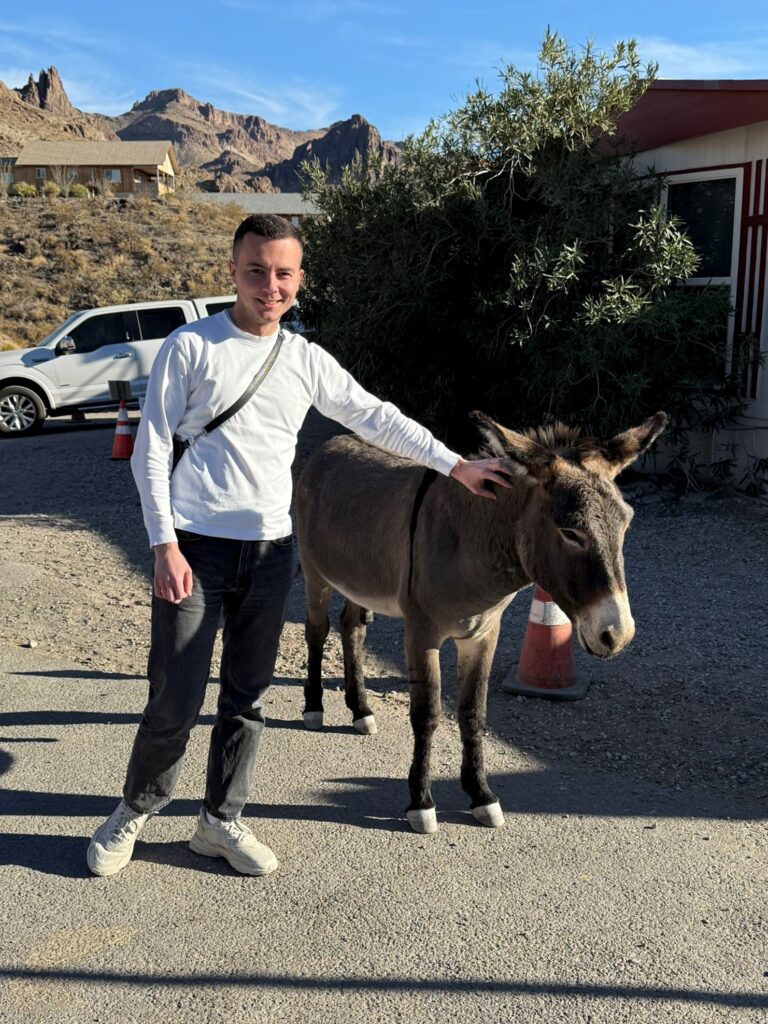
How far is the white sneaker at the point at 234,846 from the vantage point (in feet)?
11.5

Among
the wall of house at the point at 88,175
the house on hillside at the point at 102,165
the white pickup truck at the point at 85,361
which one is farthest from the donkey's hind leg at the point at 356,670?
the wall of house at the point at 88,175

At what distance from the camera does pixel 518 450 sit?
10.6 ft

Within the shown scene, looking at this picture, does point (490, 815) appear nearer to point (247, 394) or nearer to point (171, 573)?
point (171, 573)

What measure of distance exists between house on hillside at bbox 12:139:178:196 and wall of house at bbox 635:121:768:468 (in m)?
51.6

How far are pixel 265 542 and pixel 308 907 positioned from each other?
1324 mm

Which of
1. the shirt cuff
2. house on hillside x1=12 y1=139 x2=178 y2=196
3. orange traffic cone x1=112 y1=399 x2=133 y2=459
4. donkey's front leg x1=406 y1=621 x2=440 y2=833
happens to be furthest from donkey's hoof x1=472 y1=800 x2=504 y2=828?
house on hillside x1=12 y1=139 x2=178 y2=196

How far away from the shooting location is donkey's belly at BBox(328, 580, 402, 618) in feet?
13.8

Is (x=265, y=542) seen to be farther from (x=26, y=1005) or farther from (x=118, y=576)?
(x=118, y=576)

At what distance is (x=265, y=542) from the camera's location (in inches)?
132

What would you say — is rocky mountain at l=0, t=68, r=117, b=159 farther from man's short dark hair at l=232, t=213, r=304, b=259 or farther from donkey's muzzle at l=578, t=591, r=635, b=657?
donkey's muzzle at l=578, t=591, r=635, b=657

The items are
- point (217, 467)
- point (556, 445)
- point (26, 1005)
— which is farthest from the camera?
point (556, 445)

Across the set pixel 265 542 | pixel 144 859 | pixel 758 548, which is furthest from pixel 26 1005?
pixel 758 548

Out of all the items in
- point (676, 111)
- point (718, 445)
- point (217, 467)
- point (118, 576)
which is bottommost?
point (118, 576)

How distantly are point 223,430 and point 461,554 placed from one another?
3.58ft
